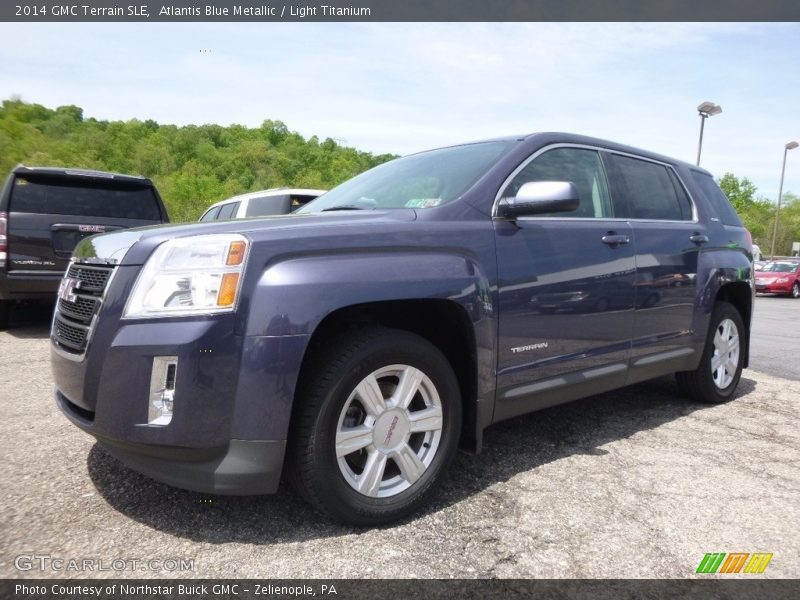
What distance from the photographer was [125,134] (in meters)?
57.2

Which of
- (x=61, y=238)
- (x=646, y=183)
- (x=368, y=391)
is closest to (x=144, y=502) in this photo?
(x=368, y=391)

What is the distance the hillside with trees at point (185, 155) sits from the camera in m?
48.5

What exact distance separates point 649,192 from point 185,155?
61.0m

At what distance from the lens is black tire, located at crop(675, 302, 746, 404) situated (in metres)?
3.97

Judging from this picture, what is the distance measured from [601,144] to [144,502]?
3.08 metres

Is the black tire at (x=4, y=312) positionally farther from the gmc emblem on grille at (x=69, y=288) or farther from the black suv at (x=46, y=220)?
the gmc emblem on grille at (x=69, y=288)

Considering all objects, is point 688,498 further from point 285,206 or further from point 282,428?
point 285,206

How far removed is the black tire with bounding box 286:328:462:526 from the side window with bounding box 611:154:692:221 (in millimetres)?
1776

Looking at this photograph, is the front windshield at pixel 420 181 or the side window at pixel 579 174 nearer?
the front windshield at pixel 420 181

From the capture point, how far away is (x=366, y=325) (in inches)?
89.3

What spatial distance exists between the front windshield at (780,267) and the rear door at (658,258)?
20.7m

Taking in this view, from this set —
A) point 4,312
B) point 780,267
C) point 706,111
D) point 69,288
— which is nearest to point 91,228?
point 4,312

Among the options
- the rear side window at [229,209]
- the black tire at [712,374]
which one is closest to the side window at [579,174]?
the black tire at [712,374]

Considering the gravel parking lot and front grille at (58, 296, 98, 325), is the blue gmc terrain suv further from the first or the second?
the gravel parking lot
